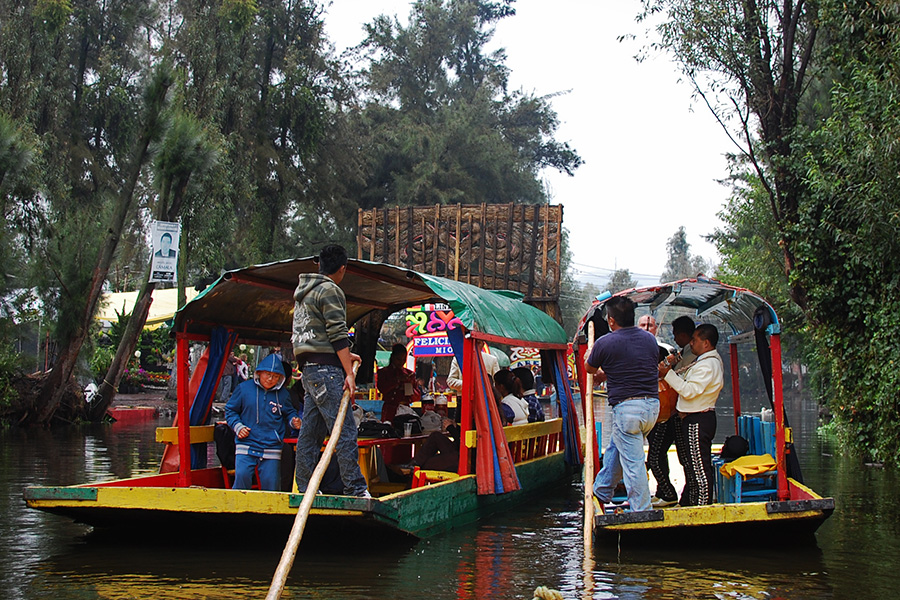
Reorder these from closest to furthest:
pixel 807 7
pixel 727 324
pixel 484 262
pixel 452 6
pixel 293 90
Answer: pixel 727 324 → pixel 807 7 → pixel 484 262 → pixel 293 90 → pixel 452 6

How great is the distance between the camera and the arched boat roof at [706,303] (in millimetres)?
7996

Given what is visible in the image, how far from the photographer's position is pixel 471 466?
28.2 ft

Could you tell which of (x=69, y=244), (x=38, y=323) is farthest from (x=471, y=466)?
(x=38, y=323)

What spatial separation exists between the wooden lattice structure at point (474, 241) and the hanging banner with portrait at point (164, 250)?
394 centimetres

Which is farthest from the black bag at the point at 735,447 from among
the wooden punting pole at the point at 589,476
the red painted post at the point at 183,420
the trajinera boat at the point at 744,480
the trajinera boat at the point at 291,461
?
the red painted post at the point at 183,420

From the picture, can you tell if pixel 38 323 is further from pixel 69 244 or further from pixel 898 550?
pixel 898 550

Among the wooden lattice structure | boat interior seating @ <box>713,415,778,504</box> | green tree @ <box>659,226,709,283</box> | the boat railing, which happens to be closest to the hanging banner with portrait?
the wooden lattice structure

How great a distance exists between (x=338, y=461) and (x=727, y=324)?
4963 mm

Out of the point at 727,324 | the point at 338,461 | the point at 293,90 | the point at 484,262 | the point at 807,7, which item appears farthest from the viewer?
the point at 293,90

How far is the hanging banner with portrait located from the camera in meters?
16.6

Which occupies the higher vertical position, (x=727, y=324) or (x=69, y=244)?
(x=69, y=244)

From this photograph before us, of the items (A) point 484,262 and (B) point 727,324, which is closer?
(B) point 727,324

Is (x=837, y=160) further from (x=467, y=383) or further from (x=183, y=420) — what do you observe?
(x=183, y=420)

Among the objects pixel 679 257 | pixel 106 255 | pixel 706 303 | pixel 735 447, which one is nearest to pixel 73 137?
pixel 106 255
